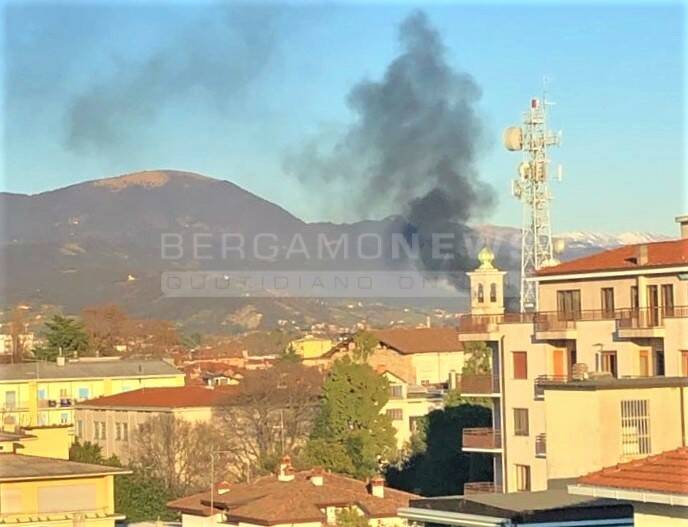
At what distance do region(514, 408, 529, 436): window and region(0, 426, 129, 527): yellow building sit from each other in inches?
362

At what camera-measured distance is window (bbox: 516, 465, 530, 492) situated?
79.5ft

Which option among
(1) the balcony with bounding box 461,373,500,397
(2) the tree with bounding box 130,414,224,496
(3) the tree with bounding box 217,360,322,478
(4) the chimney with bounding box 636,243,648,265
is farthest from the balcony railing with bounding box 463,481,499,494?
(3) the tree with bounding box 217,360,322,478

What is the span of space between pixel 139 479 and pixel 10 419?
26.3ft

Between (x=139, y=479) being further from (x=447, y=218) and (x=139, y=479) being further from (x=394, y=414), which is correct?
(x=447, y=218)

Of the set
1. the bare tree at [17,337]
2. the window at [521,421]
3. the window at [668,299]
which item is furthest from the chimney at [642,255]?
the bare tree at [17,337]

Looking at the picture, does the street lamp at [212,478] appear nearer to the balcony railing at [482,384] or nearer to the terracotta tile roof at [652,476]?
the balcony railing at [482,384]

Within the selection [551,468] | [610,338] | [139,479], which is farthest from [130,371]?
[551,468]

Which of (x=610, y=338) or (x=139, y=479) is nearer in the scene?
(x=610, y=338)

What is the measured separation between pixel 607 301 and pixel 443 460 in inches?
346

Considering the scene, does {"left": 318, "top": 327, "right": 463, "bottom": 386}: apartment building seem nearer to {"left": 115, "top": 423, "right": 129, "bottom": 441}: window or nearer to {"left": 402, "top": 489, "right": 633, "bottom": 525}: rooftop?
{"left": 115, "top": 423, "right": 129, "bottom": 441}: window

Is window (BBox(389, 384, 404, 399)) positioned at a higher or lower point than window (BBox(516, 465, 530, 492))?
higher

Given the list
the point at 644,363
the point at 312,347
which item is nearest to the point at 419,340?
the point at 312,347

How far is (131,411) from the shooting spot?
4441 cm

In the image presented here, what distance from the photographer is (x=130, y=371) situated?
54.0 m
